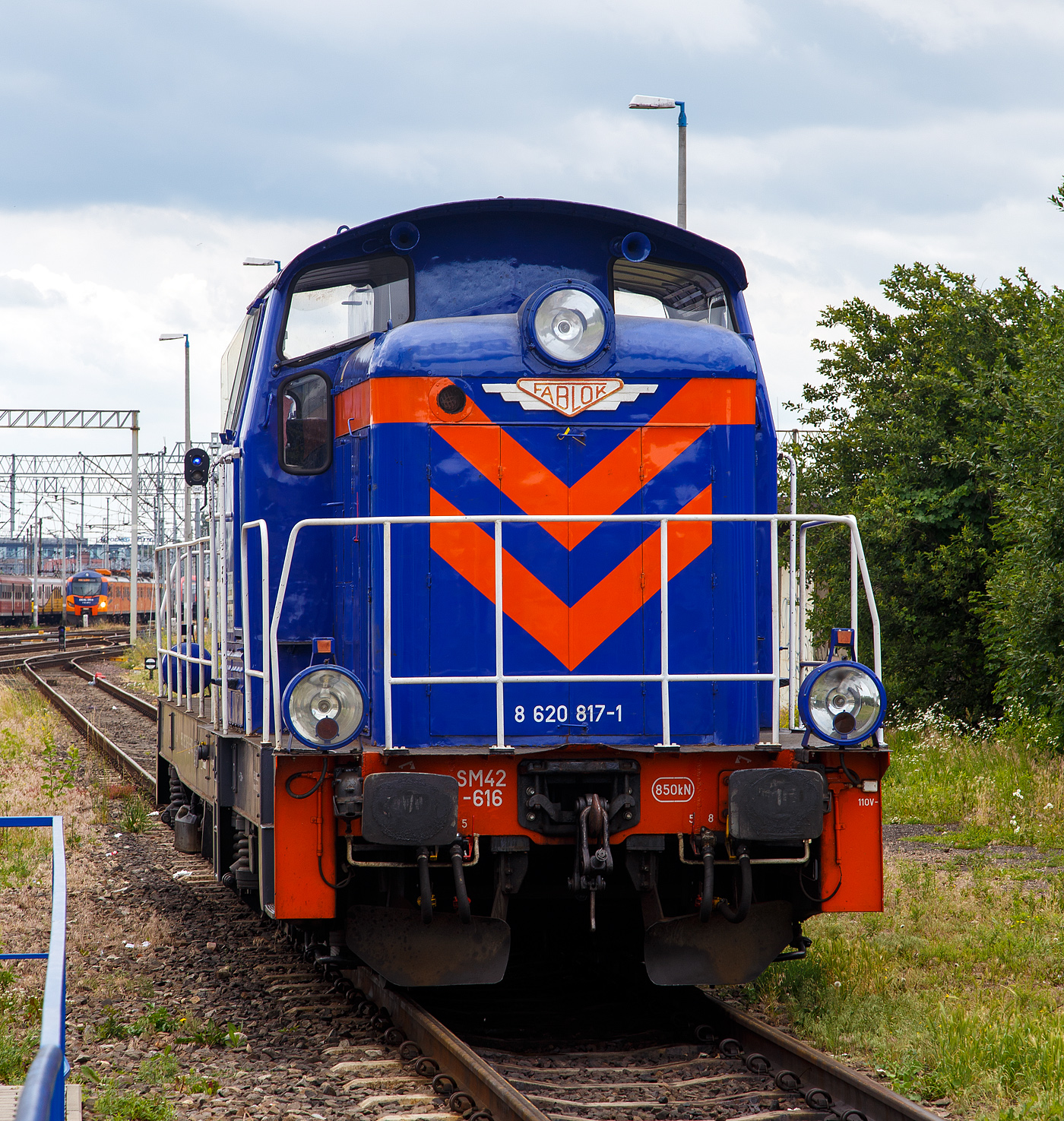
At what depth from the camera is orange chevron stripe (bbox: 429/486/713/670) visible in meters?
5.77

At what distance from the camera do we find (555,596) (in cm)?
582

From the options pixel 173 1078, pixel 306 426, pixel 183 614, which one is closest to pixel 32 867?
pixel 183 614

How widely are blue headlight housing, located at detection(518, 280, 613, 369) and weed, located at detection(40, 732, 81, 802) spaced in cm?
854

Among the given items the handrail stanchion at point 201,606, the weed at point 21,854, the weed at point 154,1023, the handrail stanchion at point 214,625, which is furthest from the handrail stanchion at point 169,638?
the weed at point 154,1023

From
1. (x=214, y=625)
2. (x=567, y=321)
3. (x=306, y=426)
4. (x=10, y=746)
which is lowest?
(x=10, y=746)

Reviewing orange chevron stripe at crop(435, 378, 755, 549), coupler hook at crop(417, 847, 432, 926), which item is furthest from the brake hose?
orange chevron stripe at crop(435, 378, 755, 549)

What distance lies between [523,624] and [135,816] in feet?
21.9

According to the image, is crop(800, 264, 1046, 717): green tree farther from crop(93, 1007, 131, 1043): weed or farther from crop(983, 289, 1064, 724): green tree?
crop(93, 1007, 131, 1043): weed

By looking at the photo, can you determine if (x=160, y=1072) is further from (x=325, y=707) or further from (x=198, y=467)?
(x=198, y=467)

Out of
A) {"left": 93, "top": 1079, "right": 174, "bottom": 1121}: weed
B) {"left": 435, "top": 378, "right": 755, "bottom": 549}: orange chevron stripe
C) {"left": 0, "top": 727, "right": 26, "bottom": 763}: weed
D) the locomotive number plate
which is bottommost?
{"left": 0, "top": 727, "right": 26, "bottom": 763}: weed

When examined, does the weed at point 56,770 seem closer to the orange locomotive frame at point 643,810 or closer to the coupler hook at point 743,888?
the orange locomotive frame at point 643,810

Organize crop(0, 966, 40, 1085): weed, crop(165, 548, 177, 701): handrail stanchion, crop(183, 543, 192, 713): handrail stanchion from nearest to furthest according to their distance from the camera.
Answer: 1. crop(0, 966, 40, 1085): weed
2. crop(183, 543, 192, 713): handrail stanchion
3. crop(165, 548, 177, 701): handrail stanchion

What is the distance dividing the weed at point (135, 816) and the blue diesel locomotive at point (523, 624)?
4.70 meters

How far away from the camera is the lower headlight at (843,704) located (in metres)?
5.32
